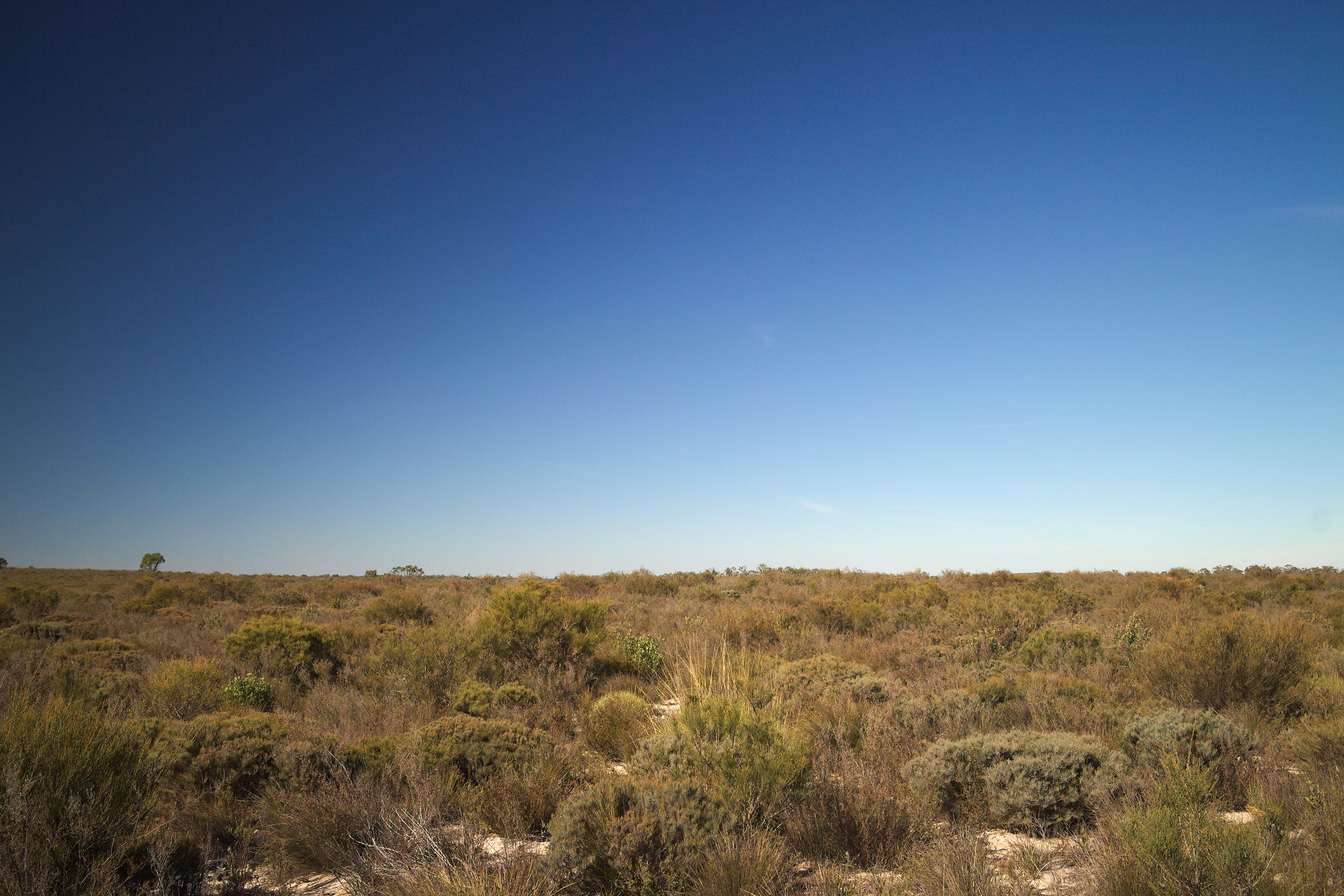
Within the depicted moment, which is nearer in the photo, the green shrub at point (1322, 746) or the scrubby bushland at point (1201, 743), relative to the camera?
the scrubby bushland at point (1201, 743)

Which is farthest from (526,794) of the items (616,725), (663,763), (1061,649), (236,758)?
(1061,649)

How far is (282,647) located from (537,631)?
4417mm

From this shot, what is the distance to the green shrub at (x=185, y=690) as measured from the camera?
747cm

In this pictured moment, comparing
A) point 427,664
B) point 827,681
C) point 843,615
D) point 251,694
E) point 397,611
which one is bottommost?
point 251,694

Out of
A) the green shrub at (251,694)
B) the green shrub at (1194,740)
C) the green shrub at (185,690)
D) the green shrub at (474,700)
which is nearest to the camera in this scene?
the green shrub at (1194,740)

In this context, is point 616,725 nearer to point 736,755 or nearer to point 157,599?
point 736,755

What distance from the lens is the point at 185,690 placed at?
7.80 metres

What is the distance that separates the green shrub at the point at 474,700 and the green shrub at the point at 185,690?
3.19m

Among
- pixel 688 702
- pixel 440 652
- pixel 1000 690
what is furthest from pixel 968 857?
pixel 440 652

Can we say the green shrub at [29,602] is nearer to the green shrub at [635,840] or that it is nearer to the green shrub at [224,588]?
the green shrub at [224,588]

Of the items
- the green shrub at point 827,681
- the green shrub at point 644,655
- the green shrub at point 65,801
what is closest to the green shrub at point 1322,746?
the green shrub at point 827,681

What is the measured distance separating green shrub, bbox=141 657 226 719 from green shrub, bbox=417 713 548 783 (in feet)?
13.5

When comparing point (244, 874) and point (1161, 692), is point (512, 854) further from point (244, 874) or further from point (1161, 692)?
→ point (1161, 692)

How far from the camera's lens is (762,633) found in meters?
13.1
